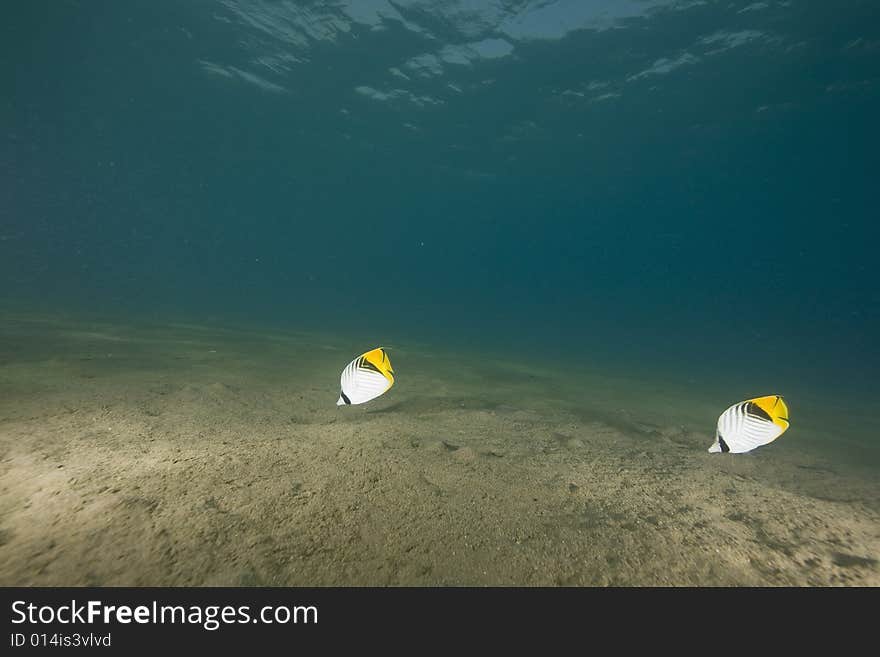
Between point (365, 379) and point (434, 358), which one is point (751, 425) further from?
point (434, 358)

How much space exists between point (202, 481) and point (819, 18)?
2722cm

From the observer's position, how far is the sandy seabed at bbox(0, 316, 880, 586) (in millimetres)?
1794

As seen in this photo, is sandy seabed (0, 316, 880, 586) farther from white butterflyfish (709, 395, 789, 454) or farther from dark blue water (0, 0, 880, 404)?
dark blue water (0, 0, 880, 404)

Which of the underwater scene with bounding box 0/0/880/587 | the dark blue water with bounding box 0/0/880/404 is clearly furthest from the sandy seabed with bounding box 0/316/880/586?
the dark blue water with bounding box 0/0/880/404

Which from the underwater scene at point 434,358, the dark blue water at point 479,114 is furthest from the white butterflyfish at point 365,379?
the dark blue water at point 479,114

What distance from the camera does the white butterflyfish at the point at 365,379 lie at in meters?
2.33

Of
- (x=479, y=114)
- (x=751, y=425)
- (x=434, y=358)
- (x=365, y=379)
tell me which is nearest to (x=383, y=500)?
(x=365, y=379)

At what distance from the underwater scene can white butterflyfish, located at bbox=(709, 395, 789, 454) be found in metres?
0.02

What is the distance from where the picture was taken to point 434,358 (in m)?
13.9

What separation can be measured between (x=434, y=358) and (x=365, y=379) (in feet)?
37.9

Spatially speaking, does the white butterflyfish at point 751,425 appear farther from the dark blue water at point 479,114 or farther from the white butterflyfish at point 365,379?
the dark blue water at point 479,114

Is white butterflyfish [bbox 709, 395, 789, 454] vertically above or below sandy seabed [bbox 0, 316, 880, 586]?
above
